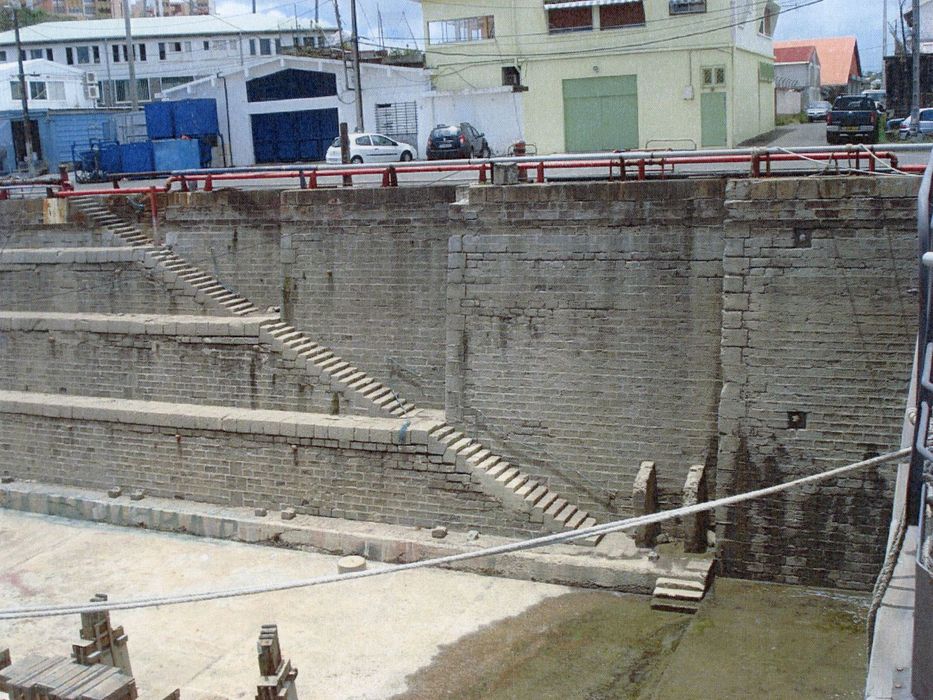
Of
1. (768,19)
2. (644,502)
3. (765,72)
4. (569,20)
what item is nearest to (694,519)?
(644,502)

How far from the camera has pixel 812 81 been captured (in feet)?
164

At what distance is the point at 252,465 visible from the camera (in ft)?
55.8

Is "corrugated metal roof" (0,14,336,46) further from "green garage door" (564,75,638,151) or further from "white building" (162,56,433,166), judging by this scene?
"green garage door" (564,75,638,151)

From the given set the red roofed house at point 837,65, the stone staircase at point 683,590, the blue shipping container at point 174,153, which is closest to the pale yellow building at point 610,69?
the blue shipping container at point 174,153

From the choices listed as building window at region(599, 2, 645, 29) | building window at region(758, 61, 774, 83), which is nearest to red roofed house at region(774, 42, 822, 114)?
building window at region(758, 61, 774, 83)

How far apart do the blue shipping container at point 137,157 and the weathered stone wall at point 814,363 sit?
2121 cm

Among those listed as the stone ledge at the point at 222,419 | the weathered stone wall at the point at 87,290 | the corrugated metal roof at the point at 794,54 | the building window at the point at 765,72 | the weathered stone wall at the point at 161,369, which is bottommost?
the stone ledge at the point at 222,419

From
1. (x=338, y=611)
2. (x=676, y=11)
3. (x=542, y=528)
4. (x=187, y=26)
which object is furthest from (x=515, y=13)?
(x=187, y=26)

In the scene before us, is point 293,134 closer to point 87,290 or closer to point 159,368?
point 87,290

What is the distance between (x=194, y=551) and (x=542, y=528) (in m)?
5.57

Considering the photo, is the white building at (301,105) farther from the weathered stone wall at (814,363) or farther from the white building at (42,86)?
the weathered stone wall at (814,363)

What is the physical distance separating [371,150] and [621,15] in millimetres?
7939

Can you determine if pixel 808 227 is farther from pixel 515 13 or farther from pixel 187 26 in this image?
pixel 187 26

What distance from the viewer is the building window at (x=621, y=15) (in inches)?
1082
